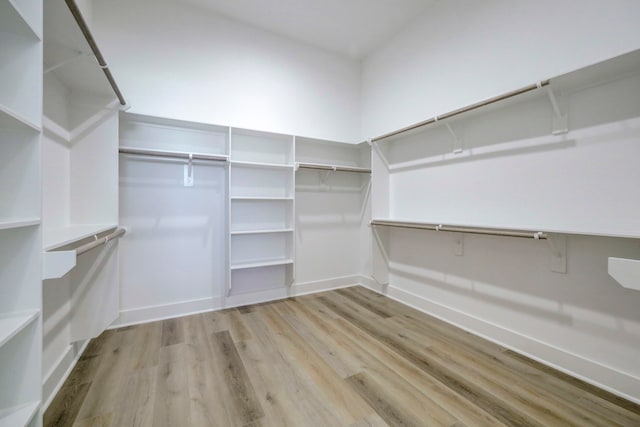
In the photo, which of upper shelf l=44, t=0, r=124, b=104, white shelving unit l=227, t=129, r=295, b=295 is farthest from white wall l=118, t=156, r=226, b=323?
upper shelf l=44, t=0, r=124, b=104

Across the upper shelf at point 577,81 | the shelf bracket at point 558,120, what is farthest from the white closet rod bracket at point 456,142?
the shelf bracket at point 558,120

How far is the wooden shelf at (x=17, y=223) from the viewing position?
798 mm

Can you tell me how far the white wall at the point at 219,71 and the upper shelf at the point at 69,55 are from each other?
1.69 ft

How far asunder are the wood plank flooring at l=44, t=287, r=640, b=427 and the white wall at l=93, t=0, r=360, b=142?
201 cm

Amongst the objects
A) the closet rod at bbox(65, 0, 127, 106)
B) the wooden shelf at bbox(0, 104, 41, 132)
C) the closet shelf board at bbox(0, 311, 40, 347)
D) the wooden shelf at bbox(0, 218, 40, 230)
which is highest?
the closet rod at bbox(65, 0, 127, 106)

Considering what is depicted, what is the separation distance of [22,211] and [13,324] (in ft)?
1.27

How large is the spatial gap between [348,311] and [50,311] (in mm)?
2186

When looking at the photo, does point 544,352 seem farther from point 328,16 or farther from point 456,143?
point 328,16

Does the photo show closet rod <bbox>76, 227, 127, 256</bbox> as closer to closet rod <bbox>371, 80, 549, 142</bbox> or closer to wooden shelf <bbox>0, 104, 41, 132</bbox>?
wooden shelf <bbox>0, 104, 41, 132</bbox>

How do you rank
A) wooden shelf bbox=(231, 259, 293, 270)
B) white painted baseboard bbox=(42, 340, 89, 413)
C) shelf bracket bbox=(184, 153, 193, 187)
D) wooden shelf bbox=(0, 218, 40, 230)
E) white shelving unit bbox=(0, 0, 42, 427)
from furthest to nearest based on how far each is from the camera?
wooden shelf bbox=(231, 259, 293, 270)
shelf bracket bbox=(184, 153, 193, 187)
white painted baseboard bbox=(42, 340, 89, 413)
white shelving unit bbox=(0, 0, 42, 427)
wooden shelf bbox=(0, 218, 40, 230)

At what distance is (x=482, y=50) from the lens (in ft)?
7.04

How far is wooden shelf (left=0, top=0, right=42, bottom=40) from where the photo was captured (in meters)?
0.82

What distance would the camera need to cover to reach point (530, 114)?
186 cm

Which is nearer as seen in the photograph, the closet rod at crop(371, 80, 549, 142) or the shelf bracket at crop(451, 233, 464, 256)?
the closet rod at crop(371, 80, 549, 142)
